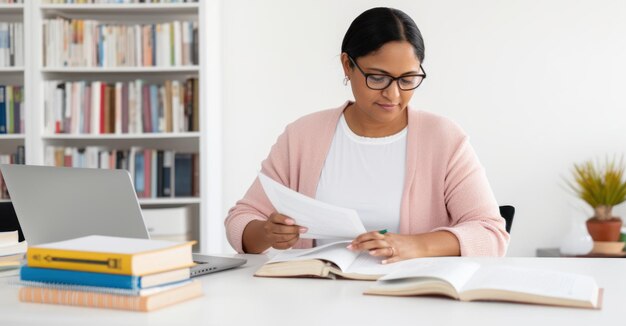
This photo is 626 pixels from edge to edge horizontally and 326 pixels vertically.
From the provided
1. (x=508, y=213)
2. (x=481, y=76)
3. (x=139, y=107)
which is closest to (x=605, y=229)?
(x=481, y=76)

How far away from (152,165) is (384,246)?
246 cm

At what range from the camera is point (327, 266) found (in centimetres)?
159

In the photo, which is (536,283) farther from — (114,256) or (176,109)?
(176,109)

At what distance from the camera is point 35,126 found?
385 centimetres

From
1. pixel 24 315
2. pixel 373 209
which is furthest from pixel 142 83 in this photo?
pixel 24 315

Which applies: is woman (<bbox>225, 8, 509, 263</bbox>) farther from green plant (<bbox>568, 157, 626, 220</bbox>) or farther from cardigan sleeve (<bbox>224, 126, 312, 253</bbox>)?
green plant (<bbox>568, 157, 626, 220</bbox>)

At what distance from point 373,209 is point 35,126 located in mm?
2289

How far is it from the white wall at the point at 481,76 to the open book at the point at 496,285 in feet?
9.15

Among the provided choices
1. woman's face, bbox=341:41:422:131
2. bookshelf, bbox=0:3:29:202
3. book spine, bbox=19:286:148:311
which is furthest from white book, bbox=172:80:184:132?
book spine, bbox=19:286:148:311

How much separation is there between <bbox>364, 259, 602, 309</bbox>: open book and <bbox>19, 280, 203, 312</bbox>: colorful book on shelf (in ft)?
1.05

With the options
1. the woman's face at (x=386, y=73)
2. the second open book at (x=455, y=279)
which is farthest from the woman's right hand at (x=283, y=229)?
the woman's face at (x=386, y=73)

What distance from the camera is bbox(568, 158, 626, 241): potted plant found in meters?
4.04

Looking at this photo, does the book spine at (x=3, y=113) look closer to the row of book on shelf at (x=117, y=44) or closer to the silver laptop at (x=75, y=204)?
the row of book on shelf at (x=117, y=44)

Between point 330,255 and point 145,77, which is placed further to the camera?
point 145,77
